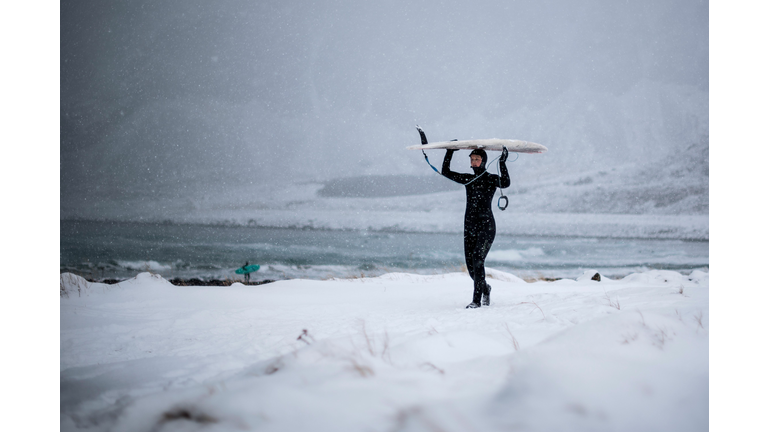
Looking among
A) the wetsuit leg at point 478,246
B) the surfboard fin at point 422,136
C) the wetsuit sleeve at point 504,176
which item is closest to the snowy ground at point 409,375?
the wetsuit leg at point 478,246

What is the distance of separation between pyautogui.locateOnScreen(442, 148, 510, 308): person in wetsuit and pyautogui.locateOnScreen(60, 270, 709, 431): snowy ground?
2.34 ft

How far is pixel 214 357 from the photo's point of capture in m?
2.27

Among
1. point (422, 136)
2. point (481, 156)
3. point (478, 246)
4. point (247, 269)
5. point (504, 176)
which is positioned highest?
point (422, 136)

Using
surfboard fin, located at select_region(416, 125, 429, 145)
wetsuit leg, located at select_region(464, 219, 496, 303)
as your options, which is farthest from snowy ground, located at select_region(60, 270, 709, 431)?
surfboard fin, located at select_region(416, 125, 429, 145)

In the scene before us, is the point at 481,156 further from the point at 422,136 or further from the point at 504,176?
the point at 422,136

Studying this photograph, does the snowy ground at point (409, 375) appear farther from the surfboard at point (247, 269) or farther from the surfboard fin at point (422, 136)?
the surfboard at point (247, 269)

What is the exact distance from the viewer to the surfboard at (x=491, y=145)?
328 cm

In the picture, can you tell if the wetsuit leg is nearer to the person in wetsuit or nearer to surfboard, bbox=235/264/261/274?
the person in wetsuit

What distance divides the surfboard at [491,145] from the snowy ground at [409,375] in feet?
4.49

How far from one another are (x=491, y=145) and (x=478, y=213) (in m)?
0.60

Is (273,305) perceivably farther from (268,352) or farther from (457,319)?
(457,319)

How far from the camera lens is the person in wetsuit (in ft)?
11.3

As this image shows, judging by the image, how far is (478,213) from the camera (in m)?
3.46

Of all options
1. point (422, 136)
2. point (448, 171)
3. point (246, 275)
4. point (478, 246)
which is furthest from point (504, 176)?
point (246, 275)
